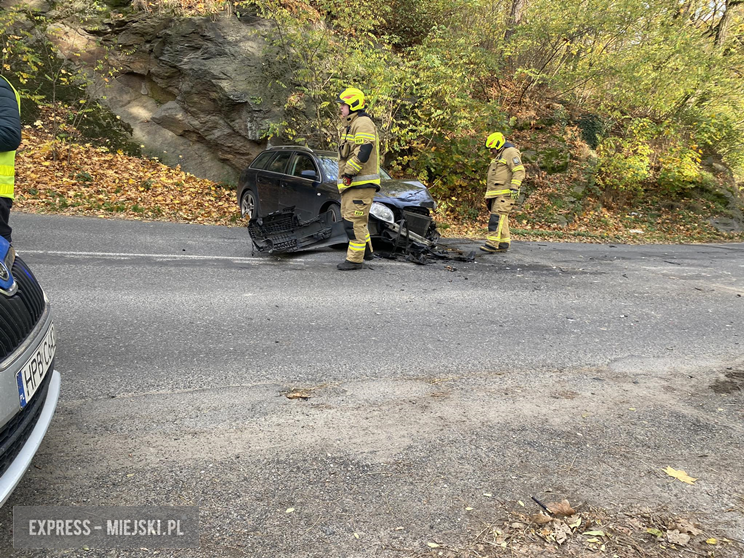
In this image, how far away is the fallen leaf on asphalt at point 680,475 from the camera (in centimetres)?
269

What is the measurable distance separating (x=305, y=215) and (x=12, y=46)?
975 cm

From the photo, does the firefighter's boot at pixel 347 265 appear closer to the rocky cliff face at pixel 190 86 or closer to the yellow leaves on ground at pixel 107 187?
the yellow leaves on ground at pixel 107 187

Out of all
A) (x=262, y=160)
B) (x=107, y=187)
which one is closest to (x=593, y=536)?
(x=262, y=160)

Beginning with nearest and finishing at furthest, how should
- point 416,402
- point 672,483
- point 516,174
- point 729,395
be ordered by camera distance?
point 672,483 → point 416,402 → point 729,395 → point 516,174

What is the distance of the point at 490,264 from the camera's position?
8.17m

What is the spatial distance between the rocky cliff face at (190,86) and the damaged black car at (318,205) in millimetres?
4534

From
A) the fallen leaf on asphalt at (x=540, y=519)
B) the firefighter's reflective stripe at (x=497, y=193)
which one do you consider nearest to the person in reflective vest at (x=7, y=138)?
the fallen leaf on asphalt at (x=540, y=519)

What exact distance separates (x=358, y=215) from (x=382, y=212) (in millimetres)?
855

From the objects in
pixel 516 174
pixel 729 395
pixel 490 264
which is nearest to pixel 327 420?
pixel 729 395

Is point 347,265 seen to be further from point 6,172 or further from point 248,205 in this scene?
point 248,205

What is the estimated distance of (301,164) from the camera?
29.6ft

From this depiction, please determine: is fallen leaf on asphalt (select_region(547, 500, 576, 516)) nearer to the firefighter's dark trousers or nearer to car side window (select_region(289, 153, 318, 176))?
the firefighter's dark trousers

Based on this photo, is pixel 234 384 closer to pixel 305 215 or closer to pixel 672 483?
pixel 672 483

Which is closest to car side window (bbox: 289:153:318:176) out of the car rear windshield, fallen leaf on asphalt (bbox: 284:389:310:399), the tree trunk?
the car rear windshield
